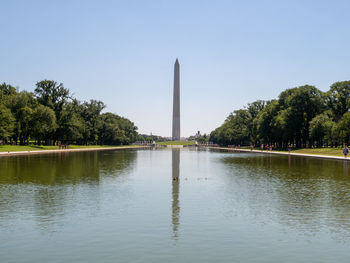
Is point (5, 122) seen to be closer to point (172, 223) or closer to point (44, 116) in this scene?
point (44, 116)

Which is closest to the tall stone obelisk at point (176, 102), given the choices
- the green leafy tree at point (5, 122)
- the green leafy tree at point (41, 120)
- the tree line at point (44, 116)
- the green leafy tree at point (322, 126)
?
the tree line at point (44, 116)

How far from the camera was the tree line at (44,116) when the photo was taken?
251 ft

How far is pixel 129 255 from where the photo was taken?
837 cm

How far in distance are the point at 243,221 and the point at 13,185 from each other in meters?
12.8

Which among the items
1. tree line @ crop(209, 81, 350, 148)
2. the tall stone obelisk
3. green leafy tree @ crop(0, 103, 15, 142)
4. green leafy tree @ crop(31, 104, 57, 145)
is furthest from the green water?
the tall stone obelisk

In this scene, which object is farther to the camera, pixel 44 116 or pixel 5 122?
pixel 44 116

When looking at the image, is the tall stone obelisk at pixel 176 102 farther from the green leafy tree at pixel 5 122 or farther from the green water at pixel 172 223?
the green water at pixel 172 223

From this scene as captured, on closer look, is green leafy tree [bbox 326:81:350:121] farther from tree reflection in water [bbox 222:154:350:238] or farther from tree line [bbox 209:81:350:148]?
tree reflection in water [bbox 222:154:350:238]

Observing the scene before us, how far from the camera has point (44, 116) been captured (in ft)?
261

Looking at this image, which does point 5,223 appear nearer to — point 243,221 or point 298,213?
point 243,221

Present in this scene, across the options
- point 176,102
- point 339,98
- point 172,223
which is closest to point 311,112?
point 339,98

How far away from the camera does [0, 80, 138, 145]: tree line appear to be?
251ft

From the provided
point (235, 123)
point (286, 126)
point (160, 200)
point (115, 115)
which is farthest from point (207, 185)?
point (115, 115)

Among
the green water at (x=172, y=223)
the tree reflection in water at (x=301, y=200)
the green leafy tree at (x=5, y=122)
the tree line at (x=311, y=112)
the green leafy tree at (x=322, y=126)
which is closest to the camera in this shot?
the green water at (x=172, y=223)
